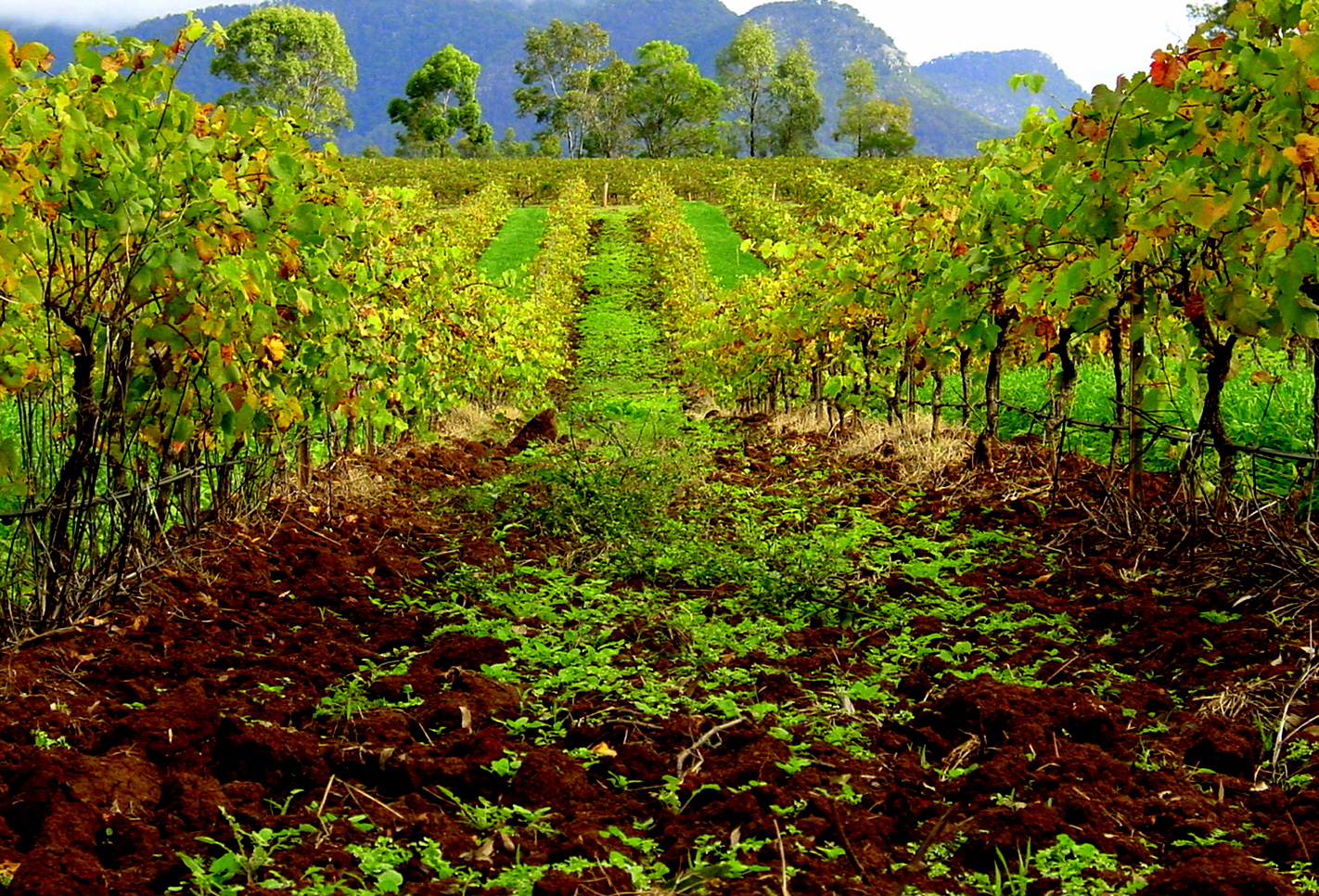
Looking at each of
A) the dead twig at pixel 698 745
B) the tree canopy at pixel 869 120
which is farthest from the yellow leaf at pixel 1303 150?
the tree canopy at pixel 869 120

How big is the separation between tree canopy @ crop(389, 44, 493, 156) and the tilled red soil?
7472cm

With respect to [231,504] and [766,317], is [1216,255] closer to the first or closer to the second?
[231,504]

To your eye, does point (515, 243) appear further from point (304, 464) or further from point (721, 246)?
point (304, 464)

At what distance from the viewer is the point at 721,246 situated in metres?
30.5

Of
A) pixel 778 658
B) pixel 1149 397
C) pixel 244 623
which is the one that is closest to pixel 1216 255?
pixel 1149 397

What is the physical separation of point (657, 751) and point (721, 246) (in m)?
28.2

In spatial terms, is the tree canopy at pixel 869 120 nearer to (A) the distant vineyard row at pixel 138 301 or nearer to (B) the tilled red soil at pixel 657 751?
(A) the distant vineyard row at pixel 138 301

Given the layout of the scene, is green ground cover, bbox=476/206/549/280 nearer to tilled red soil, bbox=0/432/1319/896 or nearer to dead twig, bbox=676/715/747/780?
tilled red soil, bbox=0/432/1319/896

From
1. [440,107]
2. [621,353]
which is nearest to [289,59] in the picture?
[440,107]

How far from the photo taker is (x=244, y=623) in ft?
13.4

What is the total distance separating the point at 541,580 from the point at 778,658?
136 centimetres

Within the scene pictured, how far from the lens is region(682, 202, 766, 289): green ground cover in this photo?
26312 millimetres

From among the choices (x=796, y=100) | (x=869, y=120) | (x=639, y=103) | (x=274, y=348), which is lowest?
(x=274, y=348)

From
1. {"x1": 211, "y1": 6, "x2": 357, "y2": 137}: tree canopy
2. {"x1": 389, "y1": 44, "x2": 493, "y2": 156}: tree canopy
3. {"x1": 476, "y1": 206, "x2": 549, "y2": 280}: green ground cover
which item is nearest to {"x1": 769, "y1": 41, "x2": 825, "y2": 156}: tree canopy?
{"x1": 389, "y1": 44, "x2": 493, "y2": 156}: tree canopy
